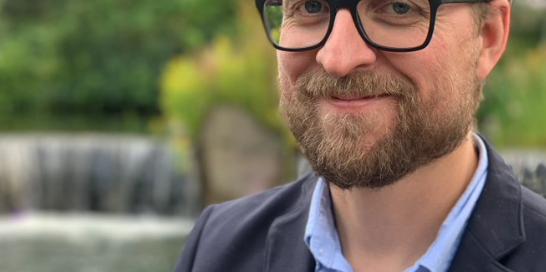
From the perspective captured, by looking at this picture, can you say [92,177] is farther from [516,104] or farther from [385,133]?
[385,133]

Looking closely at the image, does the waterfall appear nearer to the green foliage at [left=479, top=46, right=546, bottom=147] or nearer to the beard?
the green foliage at [left=479, top=46, right=546, bottom=147]

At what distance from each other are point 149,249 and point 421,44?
27.0 ft

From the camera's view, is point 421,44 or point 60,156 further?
point 60,156

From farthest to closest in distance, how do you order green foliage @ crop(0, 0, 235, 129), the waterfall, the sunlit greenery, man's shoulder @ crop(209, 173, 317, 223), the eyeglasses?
green foliage @ crop(0, 0, 235, 129) < the sunlit greenery < the waterfall < man's shoulder @ crop(209, 173, 317, 223) < the eyeglasses

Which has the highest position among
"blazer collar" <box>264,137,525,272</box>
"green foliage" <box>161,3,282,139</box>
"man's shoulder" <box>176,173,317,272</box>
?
"blazer collar" <box>264,137,525,272</box>

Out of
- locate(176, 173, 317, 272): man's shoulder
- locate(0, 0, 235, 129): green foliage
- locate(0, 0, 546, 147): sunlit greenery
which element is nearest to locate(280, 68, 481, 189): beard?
locate(176, 173, 317, 272): man's shoulder

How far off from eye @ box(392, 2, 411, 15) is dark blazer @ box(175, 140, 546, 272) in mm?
305

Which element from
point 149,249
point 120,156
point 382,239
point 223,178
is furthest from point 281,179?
point 382,239

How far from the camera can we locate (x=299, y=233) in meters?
1.68

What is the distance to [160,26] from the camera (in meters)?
15.9

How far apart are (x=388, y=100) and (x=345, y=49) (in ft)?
0.34

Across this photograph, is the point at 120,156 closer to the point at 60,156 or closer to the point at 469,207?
the point at 60,156

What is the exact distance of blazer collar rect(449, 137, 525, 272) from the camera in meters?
1.45

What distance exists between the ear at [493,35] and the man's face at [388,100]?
0.06 meters
